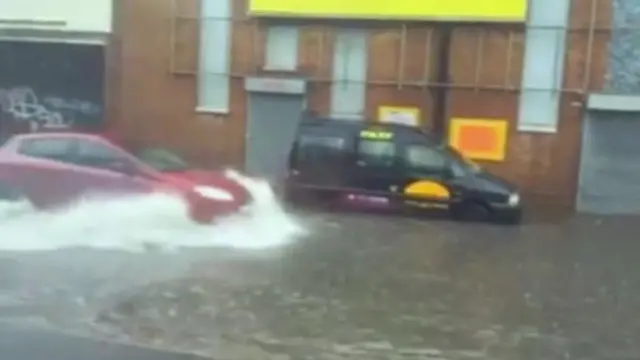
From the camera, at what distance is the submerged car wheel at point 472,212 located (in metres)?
17.8

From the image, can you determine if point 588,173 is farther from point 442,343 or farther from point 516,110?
point 442,343

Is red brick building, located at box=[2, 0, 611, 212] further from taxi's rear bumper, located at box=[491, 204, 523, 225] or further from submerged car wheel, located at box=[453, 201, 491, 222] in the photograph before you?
submerged car wheel, located at box=[453, 201, 491, 222]

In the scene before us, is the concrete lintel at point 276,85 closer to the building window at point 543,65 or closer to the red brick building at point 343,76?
the red brick building at point 343,76

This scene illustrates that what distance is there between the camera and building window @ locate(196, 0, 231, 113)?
23969 mm

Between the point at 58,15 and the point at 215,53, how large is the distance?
14.0 ft

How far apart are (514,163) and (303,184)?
5.66 meters

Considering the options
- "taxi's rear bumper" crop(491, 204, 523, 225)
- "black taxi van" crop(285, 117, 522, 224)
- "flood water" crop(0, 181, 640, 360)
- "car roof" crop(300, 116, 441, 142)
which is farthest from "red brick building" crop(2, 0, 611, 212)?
"flood water" crop(0, 181, 640, 360)

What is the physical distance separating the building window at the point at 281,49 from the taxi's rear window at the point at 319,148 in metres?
4.87

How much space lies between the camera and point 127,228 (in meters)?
14.5

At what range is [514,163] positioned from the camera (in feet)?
72.9

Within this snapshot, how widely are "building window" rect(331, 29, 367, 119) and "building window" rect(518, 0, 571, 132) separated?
3528 mm

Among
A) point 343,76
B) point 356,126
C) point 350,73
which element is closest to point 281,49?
point 343,76

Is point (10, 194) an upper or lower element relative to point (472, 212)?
upper

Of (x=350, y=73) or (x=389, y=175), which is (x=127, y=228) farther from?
(x=350, y=73)
